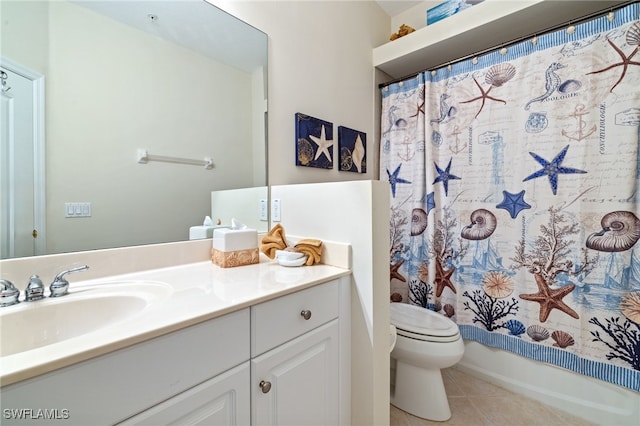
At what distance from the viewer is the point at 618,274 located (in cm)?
128

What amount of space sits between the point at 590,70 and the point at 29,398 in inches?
88.6

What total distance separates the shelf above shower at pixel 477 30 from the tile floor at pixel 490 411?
2085mm

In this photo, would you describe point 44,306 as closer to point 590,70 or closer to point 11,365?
point 11,365

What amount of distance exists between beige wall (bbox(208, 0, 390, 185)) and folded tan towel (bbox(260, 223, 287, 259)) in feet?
1.02

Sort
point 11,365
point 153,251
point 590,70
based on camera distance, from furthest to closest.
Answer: point 590,70, point 153,251, point 11,365

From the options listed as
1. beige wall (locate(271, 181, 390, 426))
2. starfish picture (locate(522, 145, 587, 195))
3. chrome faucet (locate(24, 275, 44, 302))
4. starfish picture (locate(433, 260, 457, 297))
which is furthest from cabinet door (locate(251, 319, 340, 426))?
starfish picture (locate(522, 145, 587, 195))

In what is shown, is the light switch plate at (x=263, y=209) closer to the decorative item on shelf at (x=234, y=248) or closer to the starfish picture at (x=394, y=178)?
the decorative item on shelf at (x=234, y=248)

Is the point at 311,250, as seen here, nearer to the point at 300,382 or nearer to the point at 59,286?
the point at 300,382

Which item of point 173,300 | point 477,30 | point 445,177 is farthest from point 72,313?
point 477,30

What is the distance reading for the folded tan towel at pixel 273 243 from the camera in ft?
4.09

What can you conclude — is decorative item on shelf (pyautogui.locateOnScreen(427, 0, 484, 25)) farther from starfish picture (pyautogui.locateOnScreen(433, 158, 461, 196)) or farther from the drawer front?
the drawer front

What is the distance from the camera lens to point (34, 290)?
761 millimetres

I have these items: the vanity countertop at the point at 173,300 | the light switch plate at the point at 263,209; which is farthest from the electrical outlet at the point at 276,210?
the vanity countertop at the point at 173,300

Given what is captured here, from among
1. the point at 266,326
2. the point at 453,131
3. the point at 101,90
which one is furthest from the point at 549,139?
the point at 101,90
